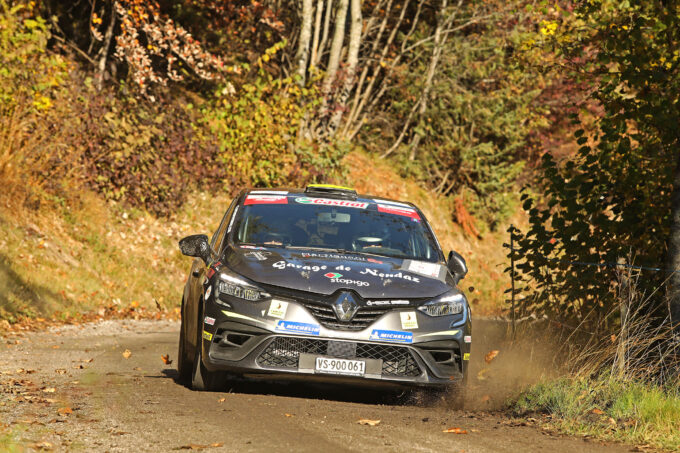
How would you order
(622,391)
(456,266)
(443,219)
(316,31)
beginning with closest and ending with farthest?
1. (622,391)
2. (456,266)
3. (316,31)
4. (443,219)

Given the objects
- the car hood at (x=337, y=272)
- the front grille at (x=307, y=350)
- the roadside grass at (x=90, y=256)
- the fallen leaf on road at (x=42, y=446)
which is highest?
the car hood at (x=337, y=272)

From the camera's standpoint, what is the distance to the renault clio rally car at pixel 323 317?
27.8 ft

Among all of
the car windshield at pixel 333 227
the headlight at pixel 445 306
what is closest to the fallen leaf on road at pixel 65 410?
the car windshield at pixel 333 227

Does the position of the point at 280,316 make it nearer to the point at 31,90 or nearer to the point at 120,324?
the point at 120,324

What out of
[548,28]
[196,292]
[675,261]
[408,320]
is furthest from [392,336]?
[548,28]

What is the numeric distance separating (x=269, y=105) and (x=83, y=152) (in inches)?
207

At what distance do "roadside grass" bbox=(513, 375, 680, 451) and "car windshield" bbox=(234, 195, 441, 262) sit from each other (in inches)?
63.5

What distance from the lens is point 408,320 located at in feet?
28.3

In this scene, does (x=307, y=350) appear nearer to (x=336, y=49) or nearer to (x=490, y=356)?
(x=490, y=356)

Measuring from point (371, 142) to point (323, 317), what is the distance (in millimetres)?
25128

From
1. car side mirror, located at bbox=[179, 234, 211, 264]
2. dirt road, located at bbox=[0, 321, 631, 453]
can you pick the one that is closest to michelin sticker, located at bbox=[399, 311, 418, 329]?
dirt road, located at bbox=[0, 321, 631, 453]

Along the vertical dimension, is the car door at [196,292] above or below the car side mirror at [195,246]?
below

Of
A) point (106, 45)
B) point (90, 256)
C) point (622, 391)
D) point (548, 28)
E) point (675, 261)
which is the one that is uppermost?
point (106, 45)

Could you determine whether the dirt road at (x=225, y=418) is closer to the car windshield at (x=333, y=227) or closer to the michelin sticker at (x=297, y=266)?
the michelin sticker at (x=297, y=266)
